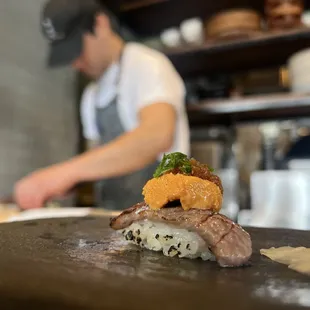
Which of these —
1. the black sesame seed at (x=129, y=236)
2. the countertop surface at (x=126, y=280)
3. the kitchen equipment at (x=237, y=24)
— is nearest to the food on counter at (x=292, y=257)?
the countertop surface at (x=126, y=280)

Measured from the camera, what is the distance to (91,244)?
2.83ft

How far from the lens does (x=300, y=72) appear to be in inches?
95.5

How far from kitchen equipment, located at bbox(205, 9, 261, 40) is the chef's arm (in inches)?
34.7

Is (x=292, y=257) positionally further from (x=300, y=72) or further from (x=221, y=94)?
(x=221, y=94)

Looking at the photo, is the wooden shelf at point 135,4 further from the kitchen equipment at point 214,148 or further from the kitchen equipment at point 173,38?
the kitchen equipment at point 214,148

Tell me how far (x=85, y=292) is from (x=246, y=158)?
2.68 metres

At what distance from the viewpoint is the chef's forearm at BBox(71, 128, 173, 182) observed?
6.52ft

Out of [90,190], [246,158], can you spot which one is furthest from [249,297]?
[90,190]

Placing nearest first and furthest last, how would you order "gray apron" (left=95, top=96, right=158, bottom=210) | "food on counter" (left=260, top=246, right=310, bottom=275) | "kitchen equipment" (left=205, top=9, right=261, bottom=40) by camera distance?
"food on counter" (left=260, top=246, right=310, bottom=275), "gray apron" (left=95, top=96, right=158, bottom=210), "kitchen equipment" (left=205, top=9, right=261, bottom=40)

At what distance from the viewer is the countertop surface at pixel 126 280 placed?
46 centimetres

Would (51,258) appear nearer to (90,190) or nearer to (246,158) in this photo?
(246,158)

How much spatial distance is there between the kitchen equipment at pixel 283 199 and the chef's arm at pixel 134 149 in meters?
0.74

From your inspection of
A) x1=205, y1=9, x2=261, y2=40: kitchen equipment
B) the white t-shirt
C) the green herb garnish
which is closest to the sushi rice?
the green herb garnish

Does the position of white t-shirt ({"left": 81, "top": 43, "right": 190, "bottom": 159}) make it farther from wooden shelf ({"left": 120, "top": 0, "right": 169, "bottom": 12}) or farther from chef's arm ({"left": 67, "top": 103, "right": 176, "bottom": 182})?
wooden shelf ({"left": 120, "top": 0, "right": 169, "bottom": 12})
